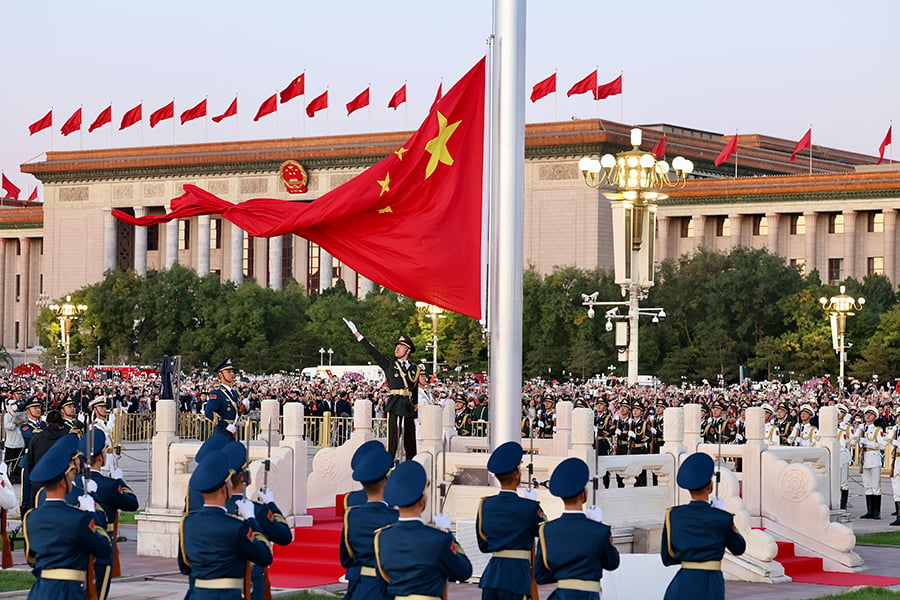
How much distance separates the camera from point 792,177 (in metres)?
81.0

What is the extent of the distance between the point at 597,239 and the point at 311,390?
35934 mm

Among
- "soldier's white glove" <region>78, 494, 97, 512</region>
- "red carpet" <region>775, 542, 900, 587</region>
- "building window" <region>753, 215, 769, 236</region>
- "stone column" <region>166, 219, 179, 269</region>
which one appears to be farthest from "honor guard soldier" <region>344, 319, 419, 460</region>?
"stone column" <region>166, 219, 179, 269</region>

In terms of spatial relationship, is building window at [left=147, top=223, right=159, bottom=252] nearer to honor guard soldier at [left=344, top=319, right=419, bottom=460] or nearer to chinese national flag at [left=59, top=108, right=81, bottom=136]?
chinese national flag at [left=59, top=108, right=81, bottom=136]

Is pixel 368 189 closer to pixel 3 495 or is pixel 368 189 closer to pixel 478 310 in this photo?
pixel 478 310

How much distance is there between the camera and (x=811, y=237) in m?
81.8

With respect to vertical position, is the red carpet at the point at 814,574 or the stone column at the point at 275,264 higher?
the stone column at the point at 275,264

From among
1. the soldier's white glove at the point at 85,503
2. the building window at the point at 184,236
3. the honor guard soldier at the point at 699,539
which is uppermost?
the building window at the point at 184,236

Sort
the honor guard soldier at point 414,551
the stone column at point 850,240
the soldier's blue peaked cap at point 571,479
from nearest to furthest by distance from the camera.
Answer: the honor guard soldier at point 414,551
the soldier's blue peaked cap at point 571,479
the stone column at point 850,240

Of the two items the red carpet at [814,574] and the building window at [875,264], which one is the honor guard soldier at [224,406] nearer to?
the red carpet at [814,574]

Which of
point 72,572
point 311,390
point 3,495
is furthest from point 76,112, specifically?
point 72,572

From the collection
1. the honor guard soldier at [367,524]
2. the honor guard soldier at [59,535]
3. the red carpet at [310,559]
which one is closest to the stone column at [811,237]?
the red carpet at [310,559]

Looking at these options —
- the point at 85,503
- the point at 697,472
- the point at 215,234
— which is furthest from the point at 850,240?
the point at 85,503

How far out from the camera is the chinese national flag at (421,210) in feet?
50.1

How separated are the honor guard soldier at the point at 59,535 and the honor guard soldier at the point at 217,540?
733 millimetres
